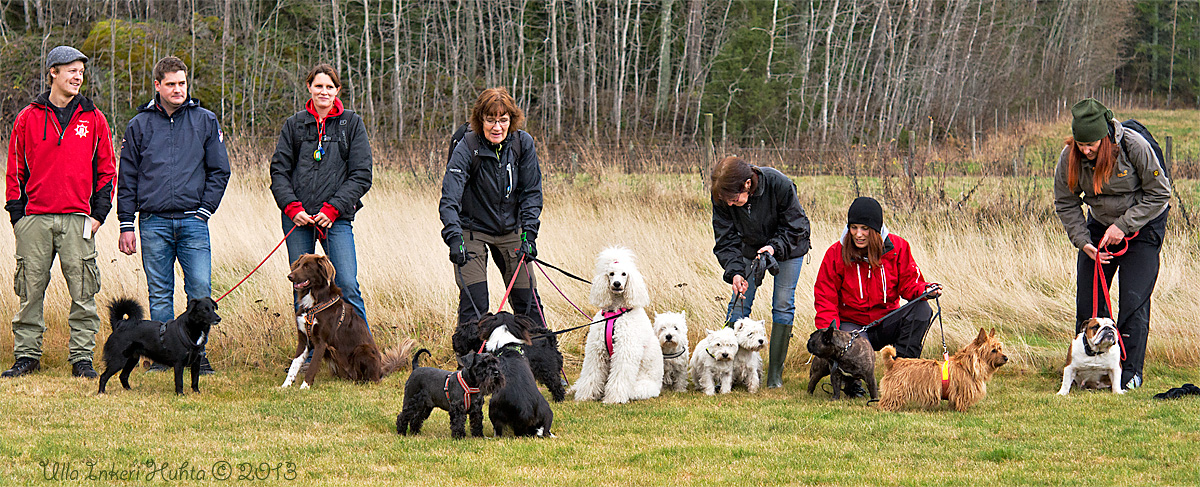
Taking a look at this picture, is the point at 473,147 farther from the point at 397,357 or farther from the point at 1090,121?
the point at 1090,121

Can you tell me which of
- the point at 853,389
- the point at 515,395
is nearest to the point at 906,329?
the point at 853,389

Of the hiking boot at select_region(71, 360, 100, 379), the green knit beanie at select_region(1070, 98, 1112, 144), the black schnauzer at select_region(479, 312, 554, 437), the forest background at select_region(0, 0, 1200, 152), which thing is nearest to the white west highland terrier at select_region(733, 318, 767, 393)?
the black schnauzer at select_region(479, 312, 554, 437)

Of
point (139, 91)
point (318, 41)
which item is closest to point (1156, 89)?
point (318, 41)

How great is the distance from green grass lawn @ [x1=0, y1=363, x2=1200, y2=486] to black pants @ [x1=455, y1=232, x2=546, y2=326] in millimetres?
760

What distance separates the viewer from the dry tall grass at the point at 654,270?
7.63 m

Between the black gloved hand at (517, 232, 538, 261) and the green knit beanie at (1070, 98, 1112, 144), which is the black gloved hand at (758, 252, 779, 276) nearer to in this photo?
the black gloved hand at (517, 232, 538, 261)

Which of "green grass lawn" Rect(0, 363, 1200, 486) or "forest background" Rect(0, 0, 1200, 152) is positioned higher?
"forest background" Rect(0, 0, 1200, 152)

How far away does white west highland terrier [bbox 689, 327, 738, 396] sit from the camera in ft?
21.0

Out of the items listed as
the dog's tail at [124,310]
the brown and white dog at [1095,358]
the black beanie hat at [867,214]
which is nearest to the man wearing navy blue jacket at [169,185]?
the dog's tail at [124,310]

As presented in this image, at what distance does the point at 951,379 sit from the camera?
18.7 feet

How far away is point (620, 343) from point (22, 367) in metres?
4.29

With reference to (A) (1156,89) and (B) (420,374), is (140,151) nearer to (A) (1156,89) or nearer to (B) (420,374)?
(B) (420,374)

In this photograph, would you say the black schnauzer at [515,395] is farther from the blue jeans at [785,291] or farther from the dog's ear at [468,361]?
the blue jeans at [785,291]

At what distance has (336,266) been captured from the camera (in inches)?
264
